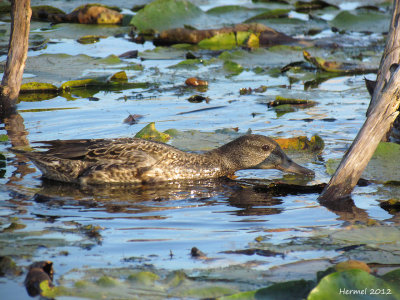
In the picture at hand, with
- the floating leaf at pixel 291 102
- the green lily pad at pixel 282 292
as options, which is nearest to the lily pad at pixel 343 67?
the floating leaf at pixel 291 102

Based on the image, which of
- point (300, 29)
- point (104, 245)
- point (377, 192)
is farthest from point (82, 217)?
point (300, 29)

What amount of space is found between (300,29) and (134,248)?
11283mm

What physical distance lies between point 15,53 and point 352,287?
6.17 metres

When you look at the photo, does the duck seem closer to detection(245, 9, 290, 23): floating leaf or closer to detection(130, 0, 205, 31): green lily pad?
detection(130, 0, 205, 31): green lily pad

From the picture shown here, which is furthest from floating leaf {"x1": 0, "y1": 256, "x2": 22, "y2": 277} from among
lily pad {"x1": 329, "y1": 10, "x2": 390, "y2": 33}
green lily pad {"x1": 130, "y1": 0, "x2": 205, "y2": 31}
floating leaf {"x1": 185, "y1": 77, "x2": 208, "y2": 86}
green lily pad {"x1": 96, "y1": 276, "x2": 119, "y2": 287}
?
lily pad {"x1": 329, "y1": 10, "x2": 390, "y2": 33}

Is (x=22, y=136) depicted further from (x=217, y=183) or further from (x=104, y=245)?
(x=104, y=245)

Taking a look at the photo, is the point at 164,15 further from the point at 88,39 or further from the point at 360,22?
the point at 360,22

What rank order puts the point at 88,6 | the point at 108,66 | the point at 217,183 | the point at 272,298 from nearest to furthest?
the point at 272,298 → the point at 217,183 → the point at 108,66 → the point at 88,6

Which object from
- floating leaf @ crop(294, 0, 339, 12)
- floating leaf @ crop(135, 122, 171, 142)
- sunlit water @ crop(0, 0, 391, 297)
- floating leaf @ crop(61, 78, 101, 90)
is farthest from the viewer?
floating leaf @ crop(294, 0, 339, 12)

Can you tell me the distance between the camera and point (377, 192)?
6.50m

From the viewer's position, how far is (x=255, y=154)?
7.58 meters

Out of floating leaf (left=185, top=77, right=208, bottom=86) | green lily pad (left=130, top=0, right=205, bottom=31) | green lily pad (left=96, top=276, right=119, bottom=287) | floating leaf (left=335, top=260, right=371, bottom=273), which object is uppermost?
green lily pad (left=130, top=0, right=205, bottom=31)

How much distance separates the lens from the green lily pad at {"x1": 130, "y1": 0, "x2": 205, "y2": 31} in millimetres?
13914

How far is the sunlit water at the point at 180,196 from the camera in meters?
4.83
